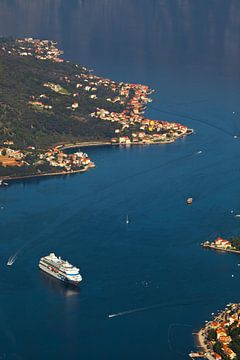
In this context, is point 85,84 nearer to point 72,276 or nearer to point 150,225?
point 150,225

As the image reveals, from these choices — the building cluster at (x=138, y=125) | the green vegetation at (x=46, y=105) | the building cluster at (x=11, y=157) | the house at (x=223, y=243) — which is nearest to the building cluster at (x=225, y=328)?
the house at (x=223, y=243)

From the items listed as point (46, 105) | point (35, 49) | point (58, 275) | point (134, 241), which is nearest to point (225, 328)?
Result: point (58, 275)

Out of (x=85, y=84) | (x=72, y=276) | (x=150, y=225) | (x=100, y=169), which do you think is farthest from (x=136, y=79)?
(x=72, y=276)

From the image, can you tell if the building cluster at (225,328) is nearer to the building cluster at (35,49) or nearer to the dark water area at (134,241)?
the dark water area at (134,241)

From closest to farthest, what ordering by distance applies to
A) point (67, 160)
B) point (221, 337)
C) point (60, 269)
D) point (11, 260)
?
1. point (221, 337)
2. point (60, 269)
3. point (11, 260)
4. point (67, 160)

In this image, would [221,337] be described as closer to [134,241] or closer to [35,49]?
[134,241]
